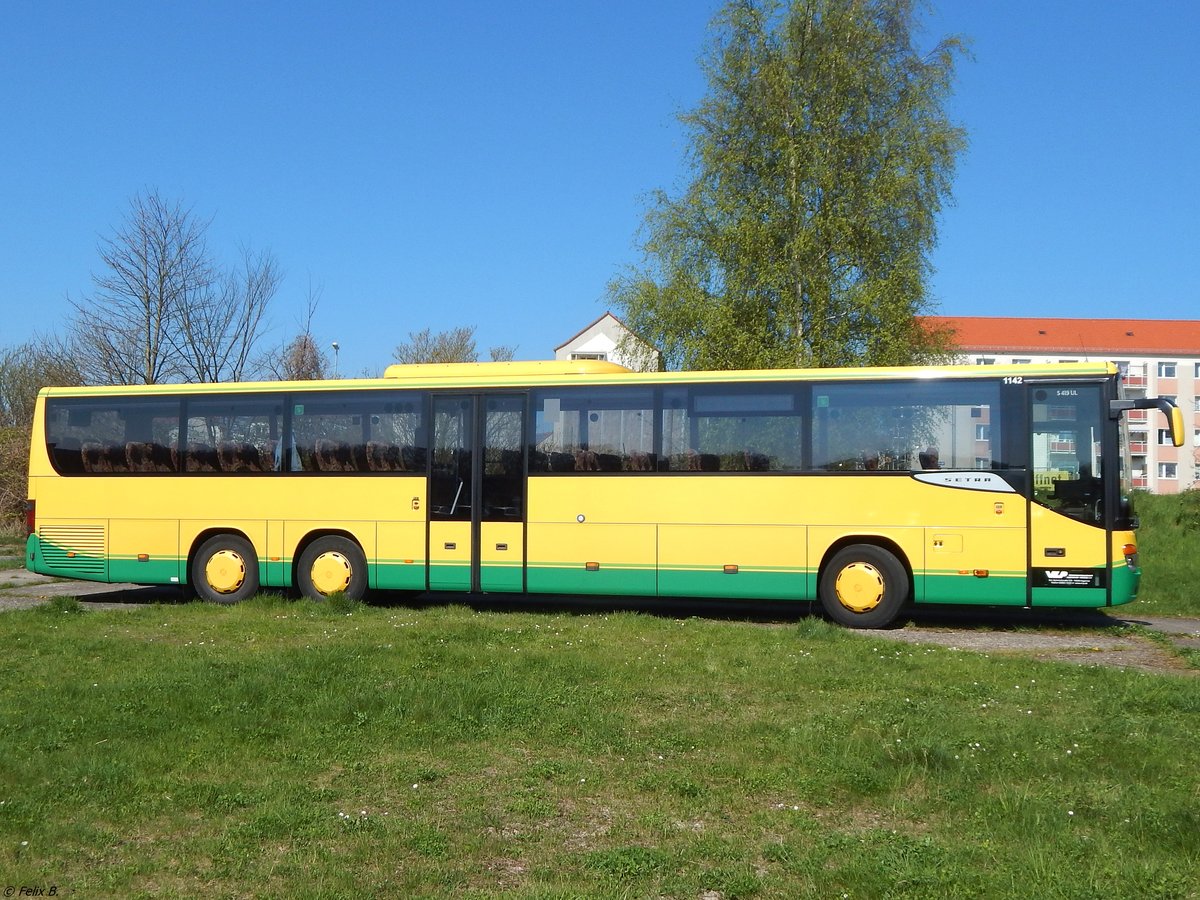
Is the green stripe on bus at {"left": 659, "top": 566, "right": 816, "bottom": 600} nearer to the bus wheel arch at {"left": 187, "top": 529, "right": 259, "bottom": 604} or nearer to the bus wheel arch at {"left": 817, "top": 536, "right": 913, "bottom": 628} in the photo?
the bus wheel arch at {"left": 817, "top": 536, "right": 913, "bottom": 628}

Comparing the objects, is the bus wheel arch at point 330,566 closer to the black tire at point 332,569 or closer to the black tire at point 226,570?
the black tire at point 332,569

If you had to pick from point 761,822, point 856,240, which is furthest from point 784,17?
point 761,822

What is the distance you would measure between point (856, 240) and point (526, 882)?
1084 inches

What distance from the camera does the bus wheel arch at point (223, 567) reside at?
16641 millimetres

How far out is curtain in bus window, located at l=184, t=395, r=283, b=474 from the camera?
1666cm

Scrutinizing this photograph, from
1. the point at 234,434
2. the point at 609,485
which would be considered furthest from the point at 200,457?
the point at 609,485

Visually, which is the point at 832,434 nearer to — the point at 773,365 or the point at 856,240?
the point at 773,365

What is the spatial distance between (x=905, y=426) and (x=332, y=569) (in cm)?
803

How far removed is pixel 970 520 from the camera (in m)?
14.1

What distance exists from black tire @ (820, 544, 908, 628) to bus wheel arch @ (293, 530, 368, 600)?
6.46 metres

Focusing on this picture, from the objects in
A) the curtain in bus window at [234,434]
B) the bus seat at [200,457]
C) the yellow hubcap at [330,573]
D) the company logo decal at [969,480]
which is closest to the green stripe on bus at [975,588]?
the company logo decal at [969,480]

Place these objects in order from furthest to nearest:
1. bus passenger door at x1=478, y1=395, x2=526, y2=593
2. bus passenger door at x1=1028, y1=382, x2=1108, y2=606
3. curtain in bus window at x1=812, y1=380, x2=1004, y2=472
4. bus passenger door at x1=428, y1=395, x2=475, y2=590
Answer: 1. bus passenger door at x1=428, y1=395, x2=475, y2=590
2. bus passenger door at x1=478, y1=395, x2=526, y2=593
3. curtain in bus window at x1=812, y1=380, x2=1004, y2=472
4. bus passenger door at x1=1028, y1=382, x2=1108, y2=606

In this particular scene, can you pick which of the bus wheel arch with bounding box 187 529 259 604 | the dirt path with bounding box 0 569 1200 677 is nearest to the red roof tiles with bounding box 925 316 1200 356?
the dirt path with bounding box 0 569 1200 677

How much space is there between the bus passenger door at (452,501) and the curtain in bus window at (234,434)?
8.18 ft
